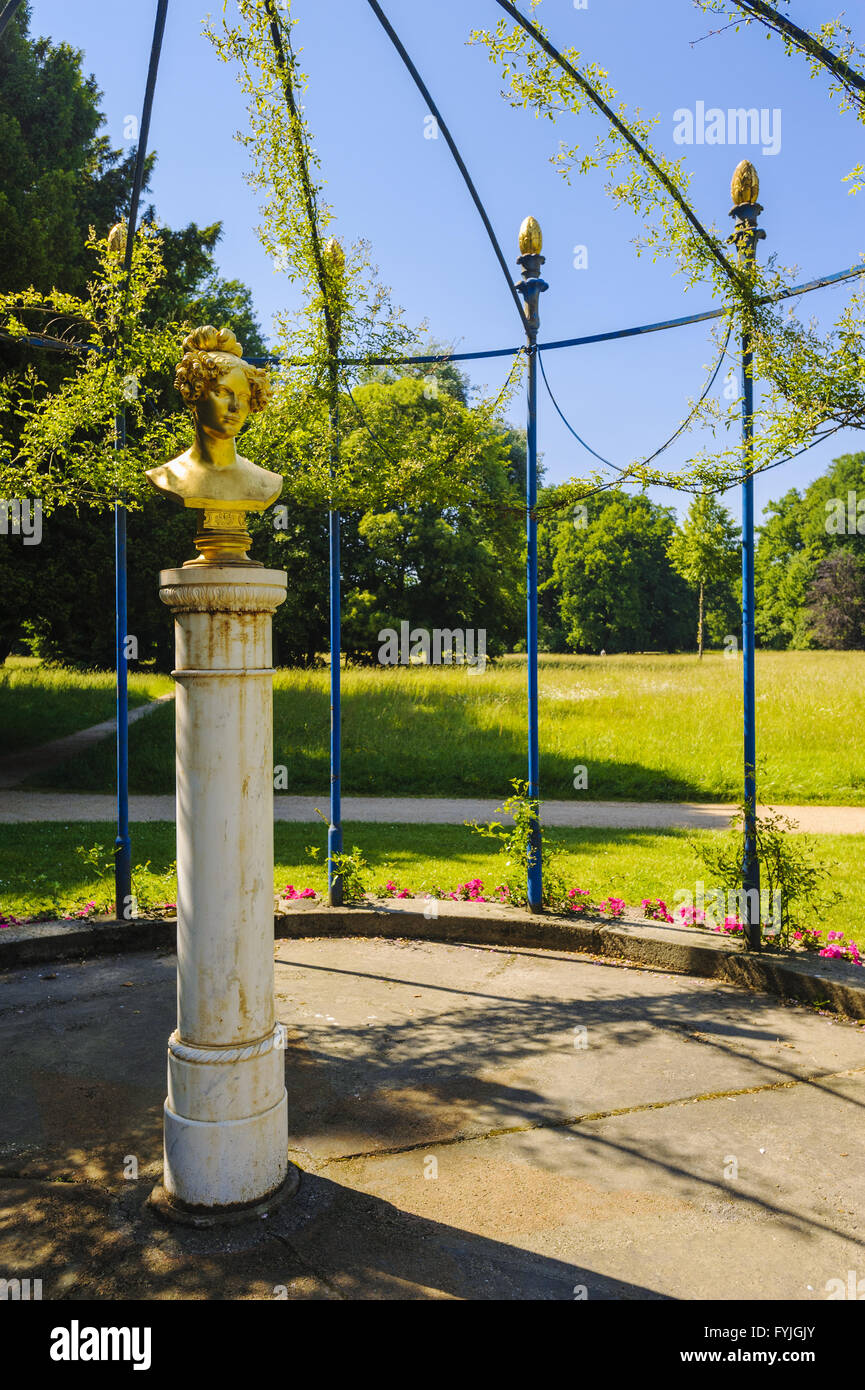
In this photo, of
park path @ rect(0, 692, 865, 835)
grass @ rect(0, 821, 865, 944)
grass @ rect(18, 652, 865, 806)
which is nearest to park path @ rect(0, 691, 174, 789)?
park path @ rect(0, 692, 865, 835)

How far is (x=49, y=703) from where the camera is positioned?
21438 millimetres

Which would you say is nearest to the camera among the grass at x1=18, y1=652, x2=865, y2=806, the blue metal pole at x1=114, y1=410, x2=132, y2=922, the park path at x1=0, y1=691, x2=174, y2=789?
the blue metal pole at x1=114, y1=410, x2=132, y2=922

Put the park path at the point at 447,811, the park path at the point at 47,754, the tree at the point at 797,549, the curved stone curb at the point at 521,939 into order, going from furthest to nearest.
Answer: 1. the tree at the point at 797,549
2. the park path at the point at 47,754
3. the park path at the point at 447,811
4. the curved stone curb at the point at 521,939

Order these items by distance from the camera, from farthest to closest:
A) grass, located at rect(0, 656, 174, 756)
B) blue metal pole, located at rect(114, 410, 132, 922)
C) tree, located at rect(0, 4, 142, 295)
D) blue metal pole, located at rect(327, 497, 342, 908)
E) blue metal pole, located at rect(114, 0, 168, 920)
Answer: grass, located at rect(0, 656, 174, 756), tree, located at rect(0, 4, 142, 295), blue metal pole, located at rect(327, 497, 342, 908), blue metal pole, located at rect(114, 410, 132, 922), blue metal pole, located at rect(114, 0, 168, 920)

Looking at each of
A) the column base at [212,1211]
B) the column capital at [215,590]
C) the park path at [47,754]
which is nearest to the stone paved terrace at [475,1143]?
the column base at [212,1211]

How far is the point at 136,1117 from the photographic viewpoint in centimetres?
384

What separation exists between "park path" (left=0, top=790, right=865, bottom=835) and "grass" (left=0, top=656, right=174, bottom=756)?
4956mm

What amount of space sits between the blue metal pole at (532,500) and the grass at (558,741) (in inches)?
332

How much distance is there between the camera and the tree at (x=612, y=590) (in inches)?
2024

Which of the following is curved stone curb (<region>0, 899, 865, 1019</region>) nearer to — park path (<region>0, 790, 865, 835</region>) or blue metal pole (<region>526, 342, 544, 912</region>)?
blue metal pole (<region>526, 342, 544, 912</region>)

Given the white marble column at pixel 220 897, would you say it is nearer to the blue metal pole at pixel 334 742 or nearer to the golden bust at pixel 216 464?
the golden bust at pixel 216 464

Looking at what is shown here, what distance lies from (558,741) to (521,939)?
34.9ft

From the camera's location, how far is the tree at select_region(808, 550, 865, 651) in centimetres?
4903
